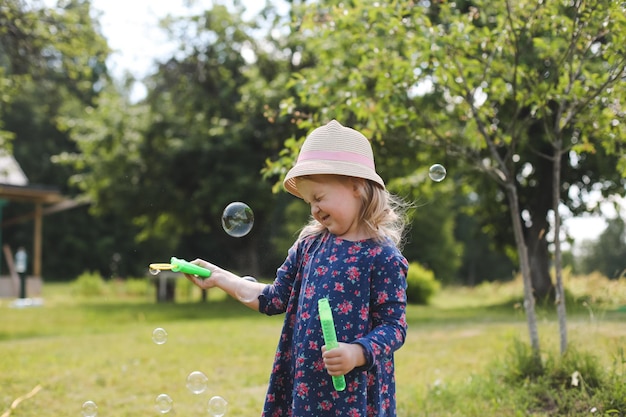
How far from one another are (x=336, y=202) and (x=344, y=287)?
0.30m

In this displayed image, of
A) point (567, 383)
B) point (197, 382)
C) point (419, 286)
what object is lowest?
point (419, 286)

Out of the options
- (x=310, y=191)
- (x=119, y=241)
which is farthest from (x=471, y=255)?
(x=310, y=191)

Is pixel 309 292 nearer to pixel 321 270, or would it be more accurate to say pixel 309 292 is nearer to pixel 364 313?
pixel 321 270

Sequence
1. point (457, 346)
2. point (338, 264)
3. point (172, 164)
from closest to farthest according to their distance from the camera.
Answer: point (338, 264) → point (457, 346) → point (172, 164)

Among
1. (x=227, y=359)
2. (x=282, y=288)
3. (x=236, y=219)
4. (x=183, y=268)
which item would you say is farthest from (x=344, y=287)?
(x=227, y=359)

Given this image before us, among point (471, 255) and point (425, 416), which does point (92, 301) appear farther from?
point (471, 255)

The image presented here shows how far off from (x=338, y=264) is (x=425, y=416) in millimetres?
2285

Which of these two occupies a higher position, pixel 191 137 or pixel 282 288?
pixel 191 137

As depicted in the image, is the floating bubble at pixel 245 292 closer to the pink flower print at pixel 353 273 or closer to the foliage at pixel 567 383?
the pink flower print at pixel 353 273

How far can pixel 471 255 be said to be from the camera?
3925cm

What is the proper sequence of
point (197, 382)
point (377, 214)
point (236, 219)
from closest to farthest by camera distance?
point (377, 214) < point (236, 219) < point (197, 382)

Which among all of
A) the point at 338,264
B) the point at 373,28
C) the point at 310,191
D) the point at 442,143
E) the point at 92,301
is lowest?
the point at 92,301

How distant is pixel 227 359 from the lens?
722 cm

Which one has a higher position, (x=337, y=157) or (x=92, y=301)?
(x=337, y=157)
